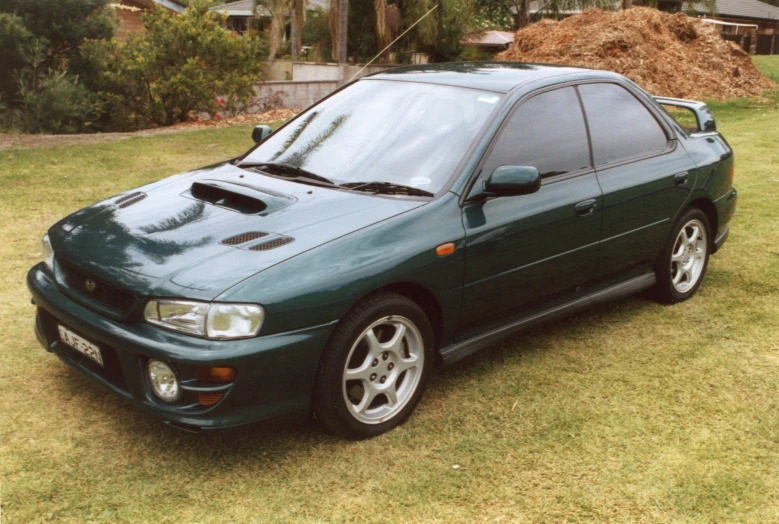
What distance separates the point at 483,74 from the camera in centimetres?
470

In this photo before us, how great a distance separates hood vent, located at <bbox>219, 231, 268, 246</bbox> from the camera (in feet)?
11.7

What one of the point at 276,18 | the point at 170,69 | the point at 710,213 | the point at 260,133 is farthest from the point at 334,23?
the point at 710,213

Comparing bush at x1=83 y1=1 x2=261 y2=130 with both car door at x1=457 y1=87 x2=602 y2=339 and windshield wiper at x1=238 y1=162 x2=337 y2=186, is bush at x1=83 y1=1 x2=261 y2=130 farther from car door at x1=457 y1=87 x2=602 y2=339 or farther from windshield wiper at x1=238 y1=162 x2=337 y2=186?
car door at x1=457 y1=87 x2=602 y2=339

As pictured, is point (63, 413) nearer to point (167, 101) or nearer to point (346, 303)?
point (346, 303)

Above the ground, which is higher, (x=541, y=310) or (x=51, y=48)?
(x=51, y=48)

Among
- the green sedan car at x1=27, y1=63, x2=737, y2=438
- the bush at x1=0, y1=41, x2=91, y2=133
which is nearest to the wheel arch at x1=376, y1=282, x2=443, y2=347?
the green sedan car at x1=27, y1=63, x2=737, y2=438

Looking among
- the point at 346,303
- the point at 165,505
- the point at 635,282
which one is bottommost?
the point at 165,505

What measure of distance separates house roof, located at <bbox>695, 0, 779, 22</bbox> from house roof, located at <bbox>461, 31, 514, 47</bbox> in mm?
25605

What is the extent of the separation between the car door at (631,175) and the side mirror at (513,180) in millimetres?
856

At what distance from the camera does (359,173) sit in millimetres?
4211

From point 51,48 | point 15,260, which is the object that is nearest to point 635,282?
point 15,260

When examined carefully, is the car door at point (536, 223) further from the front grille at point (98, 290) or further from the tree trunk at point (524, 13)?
the tree trunk at point (524, 13)

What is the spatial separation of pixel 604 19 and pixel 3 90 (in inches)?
533

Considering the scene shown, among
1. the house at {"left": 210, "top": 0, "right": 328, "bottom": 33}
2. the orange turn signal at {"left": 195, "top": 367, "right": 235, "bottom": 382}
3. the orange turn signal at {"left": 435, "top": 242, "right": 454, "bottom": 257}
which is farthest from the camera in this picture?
the house at {"left": 210, "top": 0, "right": 328, "bottom": 33}
